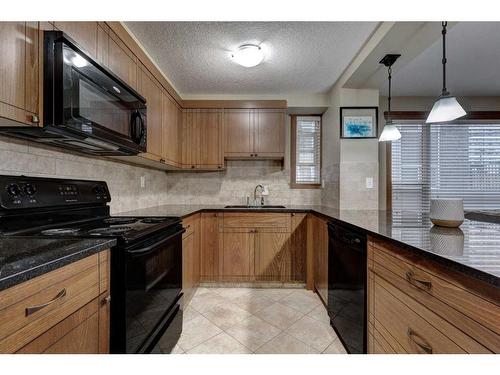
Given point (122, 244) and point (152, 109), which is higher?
point (152, 109)

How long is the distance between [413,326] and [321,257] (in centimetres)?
134

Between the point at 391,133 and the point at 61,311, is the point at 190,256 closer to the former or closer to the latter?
the point at 61,311

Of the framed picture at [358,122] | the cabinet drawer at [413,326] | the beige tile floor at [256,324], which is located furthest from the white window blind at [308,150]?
the cabinet drawer at [413,326]

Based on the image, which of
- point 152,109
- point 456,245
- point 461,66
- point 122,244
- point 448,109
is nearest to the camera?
point 456,245

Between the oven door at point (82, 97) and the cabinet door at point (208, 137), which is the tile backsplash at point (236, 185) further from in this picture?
the oven door at point (82, 97)

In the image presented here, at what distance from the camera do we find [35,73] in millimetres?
988

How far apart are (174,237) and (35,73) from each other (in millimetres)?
1134

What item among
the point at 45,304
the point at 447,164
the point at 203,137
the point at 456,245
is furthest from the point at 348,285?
the point at 447,164

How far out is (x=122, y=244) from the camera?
3.59ft

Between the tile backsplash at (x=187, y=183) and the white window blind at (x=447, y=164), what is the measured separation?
1.20 metres

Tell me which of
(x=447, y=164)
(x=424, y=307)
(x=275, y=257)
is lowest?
(x=275, y=257)

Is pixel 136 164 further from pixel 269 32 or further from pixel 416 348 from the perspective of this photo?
pixel 416 348

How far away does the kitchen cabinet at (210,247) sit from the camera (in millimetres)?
2729
